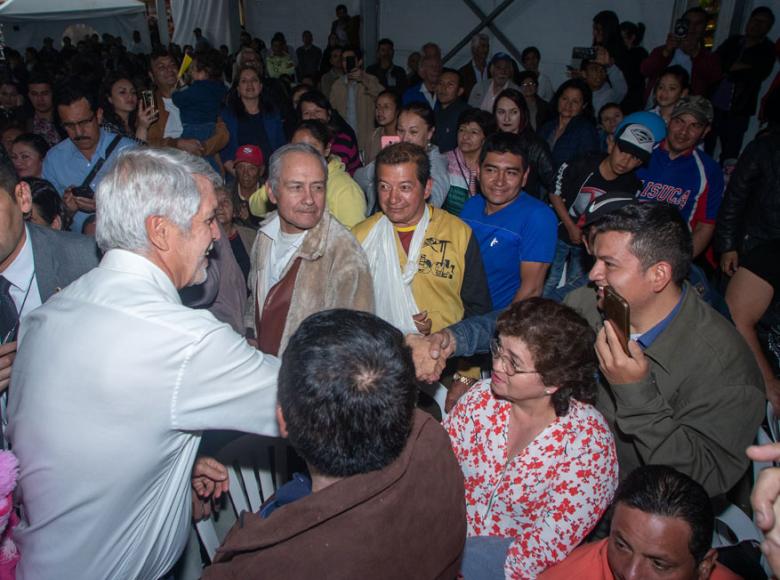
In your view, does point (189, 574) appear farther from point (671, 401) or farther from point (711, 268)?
point (711, 268)

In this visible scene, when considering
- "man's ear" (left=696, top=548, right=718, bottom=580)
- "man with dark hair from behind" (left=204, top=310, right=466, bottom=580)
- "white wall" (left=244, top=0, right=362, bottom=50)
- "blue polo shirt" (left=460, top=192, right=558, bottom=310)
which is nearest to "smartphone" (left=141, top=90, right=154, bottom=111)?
"blue polo shirt" (left=460, top=192, right=558, bottom=310)

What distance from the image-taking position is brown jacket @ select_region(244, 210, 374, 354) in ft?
8.49

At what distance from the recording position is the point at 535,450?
188 cm

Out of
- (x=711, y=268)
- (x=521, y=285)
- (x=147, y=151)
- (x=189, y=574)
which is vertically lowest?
(x=189, y=574)

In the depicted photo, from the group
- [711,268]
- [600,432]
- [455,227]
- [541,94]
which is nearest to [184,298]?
[455,227]

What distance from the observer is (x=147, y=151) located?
1704 millimetres

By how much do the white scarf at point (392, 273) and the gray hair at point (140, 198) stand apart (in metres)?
1.39

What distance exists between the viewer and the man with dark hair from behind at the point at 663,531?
1617mm

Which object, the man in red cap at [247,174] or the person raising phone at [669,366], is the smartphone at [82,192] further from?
the person raising phone at [669,366]

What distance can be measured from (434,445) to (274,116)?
5.00 m

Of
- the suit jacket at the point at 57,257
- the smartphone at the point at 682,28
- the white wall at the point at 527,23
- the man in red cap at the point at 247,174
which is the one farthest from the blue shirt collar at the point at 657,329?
the white wall at the point at 527,23

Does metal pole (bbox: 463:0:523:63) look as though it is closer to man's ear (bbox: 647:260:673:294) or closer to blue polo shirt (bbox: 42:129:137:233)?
blue polo shirt (bbox: 42:129:137:233)

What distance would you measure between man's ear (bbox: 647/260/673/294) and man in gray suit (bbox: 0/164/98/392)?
2356mm

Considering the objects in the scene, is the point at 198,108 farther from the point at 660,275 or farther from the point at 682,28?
the point at 682,28
